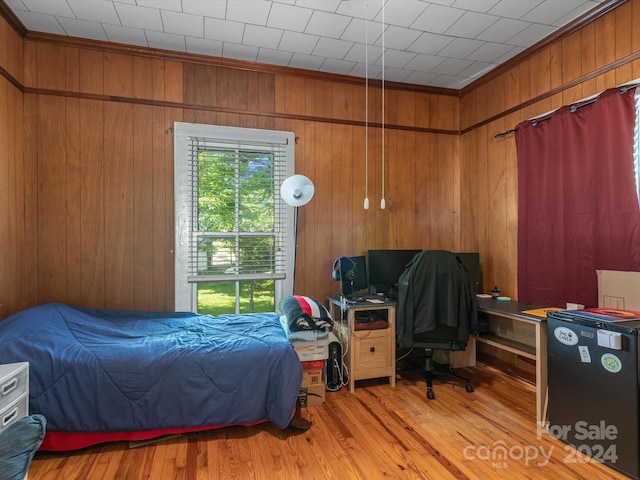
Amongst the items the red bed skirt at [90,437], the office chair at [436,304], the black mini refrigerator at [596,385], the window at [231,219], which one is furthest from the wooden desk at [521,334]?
the red bed skirt at [90,437]

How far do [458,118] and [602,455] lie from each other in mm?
3404

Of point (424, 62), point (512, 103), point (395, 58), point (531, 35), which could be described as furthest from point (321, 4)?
point (512, 103)

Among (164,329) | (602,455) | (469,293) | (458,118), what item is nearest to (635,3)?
(458,118)

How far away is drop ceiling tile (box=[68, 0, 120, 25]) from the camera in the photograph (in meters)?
2.48

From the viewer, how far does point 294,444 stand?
2174 mm

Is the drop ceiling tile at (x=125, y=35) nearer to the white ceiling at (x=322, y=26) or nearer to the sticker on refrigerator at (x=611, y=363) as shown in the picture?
the white ceiling at (x=322, y=26)

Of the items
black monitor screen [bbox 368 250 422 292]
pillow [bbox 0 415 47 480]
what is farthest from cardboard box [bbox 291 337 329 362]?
pillow [bbox 0 415 47 480]

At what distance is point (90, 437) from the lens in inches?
81.9

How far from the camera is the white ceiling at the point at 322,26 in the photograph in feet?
8.25

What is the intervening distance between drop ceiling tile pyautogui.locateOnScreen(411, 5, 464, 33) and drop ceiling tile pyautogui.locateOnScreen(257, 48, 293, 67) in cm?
118

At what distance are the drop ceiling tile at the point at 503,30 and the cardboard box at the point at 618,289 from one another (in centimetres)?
202

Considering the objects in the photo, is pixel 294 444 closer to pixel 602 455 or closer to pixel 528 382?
pixel 602 455

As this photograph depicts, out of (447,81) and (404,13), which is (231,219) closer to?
(404,13)

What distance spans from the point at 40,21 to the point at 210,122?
1.42m
